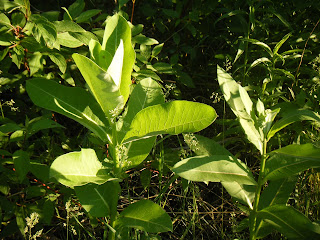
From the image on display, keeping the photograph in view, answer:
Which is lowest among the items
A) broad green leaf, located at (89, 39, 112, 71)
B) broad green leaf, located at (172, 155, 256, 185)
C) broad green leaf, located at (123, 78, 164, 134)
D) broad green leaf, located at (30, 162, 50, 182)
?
broad green leaf, located at (30, 162, 50, 182)

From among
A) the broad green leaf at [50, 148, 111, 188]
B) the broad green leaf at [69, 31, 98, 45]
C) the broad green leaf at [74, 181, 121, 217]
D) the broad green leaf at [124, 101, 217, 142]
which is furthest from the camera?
the broad green leaf at [69, 31, 98, 45]

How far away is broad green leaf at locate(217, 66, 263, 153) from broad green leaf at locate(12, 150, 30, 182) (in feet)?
3.72

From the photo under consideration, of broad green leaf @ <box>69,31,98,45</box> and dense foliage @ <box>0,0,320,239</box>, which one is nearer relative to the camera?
dense foliage @ <box>0,0,320,239</box>

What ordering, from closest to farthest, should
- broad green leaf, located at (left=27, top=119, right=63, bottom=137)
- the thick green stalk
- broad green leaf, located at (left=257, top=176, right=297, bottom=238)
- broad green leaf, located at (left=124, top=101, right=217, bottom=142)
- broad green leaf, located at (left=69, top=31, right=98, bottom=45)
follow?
broad green leaf, located at (left=124, top=101, right=217, bottom=142), the thick green stalk, broad green leaf, located at (left=257, top=176, right=297, bottom=238), broad green leaf, located at (left=27, top=119, right=63, bottom=137), broad green leaf, located at (left=69, top=31, right=98, bottom=45)

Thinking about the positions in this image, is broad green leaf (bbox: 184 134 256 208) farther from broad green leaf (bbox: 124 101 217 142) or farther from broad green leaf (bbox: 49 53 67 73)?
broad green leaf (bbox: 49 53 67 73)

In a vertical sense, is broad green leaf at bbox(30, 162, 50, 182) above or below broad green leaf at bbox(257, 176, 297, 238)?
below

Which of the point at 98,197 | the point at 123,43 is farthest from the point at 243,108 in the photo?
the point at 98,197

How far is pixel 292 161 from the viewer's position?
1.76 m

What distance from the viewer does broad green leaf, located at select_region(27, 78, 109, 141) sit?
1.75 metres

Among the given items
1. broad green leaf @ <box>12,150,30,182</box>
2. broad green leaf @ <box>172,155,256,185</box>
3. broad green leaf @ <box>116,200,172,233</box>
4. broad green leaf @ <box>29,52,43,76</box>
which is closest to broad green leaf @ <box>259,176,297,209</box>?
broad green leaf @ <box>172,155,256,185</box>

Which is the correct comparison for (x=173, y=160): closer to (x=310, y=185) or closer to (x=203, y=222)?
(x=203, y=222)

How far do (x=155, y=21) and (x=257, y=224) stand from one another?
184cm

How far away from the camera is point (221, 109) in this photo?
3.27 m

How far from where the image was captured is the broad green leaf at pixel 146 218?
1.67 metres
